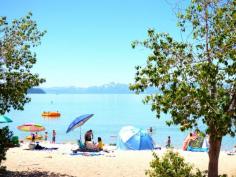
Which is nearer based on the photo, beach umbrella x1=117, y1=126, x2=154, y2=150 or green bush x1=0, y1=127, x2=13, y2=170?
green bush x1=0, y1=127, x2=13, y2=170

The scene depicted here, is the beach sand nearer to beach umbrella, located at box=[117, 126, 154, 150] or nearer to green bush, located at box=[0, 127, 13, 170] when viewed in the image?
green bush, located at box=[0, 127, 13, 170]

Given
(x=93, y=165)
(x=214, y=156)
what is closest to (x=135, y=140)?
(x=93, y=165)

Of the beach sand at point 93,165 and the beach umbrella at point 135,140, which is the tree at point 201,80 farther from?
the beach umbrella at point 135,140

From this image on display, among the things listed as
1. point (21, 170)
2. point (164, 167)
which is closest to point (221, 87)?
point (164, 167)

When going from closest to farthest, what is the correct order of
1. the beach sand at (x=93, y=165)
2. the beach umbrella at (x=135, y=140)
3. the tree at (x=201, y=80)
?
the tree at (x=201, y=80)
the beach sand at (x=93, y=165)
the beach umbrella at (x=135, y=140)

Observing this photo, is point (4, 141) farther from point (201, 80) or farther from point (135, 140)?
point (135, 140)

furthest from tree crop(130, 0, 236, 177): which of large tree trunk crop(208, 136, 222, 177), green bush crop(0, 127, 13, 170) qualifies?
green bush crop(0, 127, 13, 170)

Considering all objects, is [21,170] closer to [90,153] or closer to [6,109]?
[6,109]

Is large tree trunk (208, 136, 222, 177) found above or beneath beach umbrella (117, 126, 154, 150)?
above

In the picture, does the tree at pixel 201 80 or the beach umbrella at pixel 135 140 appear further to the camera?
the beach umbrella at pixel 135 140

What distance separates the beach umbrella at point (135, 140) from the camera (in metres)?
34.5

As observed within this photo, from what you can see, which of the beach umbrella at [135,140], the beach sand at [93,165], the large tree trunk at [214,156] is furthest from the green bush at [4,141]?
the beach umbrella at [135,140]

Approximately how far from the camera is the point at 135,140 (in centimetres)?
3494

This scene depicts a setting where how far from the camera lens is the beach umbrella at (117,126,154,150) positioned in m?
34.5
